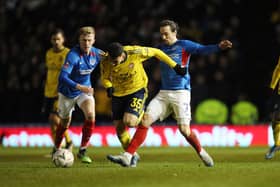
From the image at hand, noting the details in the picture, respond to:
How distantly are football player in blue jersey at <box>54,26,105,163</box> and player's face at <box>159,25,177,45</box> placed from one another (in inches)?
51.2

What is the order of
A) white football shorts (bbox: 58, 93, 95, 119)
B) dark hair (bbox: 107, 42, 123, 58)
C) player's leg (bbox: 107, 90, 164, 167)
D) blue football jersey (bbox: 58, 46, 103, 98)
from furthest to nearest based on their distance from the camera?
white football shorts (bbox: 58, 93, 95, 119) < blue football jersey (bbox: 58, 46, 103, 98) < dark hair (bbox: 107, 42, 123, 58) < player's leg (bbox: 107, 90, 164, 167)

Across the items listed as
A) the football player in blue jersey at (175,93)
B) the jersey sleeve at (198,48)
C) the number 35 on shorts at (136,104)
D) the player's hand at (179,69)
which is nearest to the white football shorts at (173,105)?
the football player in blue jersey at (175,93)

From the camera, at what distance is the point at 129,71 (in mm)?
11625

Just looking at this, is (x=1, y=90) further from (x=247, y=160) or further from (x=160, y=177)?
(x=160, y=177)

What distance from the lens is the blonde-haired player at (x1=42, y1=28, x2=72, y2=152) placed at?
14.7 metres

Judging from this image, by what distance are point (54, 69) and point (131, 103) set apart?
3812mm

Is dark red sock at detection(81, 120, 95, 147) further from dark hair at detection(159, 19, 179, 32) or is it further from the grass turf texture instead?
dark hair at detection(159, 19, 179, 32)

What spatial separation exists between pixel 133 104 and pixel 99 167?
1.07 m

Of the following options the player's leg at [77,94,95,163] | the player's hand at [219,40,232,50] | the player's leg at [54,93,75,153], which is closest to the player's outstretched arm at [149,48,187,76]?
the player's hand at [219,40,232,50]

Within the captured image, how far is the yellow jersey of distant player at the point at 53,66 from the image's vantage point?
14852 millimetres

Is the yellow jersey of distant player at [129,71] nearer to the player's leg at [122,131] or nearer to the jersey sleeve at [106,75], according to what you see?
the jersey sleeve at [106,75]

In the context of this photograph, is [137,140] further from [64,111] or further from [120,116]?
[64,111]

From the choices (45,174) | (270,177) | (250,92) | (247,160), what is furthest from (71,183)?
(250,92)

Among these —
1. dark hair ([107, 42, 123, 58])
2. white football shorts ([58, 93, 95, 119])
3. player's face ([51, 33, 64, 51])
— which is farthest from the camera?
player's face ([51, 33, 64, 51])
